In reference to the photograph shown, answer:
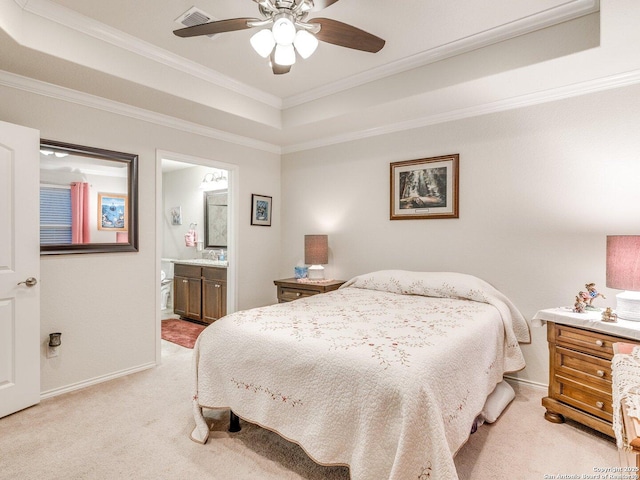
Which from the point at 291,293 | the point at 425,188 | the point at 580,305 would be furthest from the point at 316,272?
the point at 580,305

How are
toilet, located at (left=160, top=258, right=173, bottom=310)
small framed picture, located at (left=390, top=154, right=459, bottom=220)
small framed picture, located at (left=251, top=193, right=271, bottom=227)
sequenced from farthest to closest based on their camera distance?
toilet, located at (left=160, top=258, right=173, bottom=310), small framed picture, located at (left=251, top=193, right=271, bottom=227), small framed picture, located at (left=390, top=154, right=459, bottom=220)

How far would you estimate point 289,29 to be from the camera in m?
1.74

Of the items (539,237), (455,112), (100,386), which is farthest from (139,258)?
(539,237)

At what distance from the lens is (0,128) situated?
2305mm

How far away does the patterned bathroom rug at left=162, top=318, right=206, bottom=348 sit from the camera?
4.09 meters

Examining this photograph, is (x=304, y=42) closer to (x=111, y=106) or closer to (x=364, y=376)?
(x=364, y=376)

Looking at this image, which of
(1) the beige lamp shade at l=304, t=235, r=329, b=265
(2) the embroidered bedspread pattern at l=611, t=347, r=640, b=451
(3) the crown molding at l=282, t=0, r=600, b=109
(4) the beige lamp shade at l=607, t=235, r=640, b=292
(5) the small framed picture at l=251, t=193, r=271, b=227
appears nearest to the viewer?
(2) the embroidered bedspread pattern at l=611, t=347, r=640, b=451

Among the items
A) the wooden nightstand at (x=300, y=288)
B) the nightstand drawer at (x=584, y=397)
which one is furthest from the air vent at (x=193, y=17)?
the nightstand drawer at (x=584, y=397)

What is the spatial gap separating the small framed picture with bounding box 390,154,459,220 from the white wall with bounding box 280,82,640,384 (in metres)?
0.07

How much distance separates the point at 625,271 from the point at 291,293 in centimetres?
277

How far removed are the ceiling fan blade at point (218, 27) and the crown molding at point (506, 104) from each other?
2.09 metres

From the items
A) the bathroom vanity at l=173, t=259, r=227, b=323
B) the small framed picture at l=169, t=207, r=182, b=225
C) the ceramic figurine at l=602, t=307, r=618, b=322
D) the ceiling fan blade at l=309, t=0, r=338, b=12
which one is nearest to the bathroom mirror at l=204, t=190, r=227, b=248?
the bathroom vanity at l=173, t=259, r=227, b=323

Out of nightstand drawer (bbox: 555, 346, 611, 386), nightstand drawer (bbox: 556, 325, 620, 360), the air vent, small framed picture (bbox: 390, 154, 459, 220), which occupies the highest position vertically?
the air vent

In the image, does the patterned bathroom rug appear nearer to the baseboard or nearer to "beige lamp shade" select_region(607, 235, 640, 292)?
the baseboard
